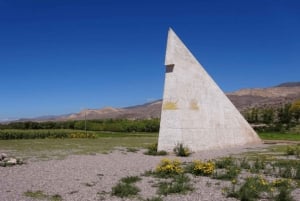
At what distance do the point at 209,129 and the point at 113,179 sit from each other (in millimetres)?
10300

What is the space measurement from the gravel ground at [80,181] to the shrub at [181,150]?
292 cm

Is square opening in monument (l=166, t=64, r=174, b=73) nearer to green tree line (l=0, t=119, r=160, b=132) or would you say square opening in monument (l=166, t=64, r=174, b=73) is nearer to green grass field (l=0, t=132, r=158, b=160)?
green grass field (l=0, t=132, r=158, b=160)

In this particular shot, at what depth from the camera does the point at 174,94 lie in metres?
19.6

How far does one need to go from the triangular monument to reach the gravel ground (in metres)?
4.19

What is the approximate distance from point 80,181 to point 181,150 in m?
8.20

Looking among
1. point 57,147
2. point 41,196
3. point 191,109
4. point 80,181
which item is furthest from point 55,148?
point 41,196

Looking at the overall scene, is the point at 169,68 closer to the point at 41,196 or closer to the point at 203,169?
the point at 203,169

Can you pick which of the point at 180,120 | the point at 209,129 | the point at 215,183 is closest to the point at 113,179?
the point at 215,183

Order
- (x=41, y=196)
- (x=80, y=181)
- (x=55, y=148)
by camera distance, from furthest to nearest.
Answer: (x=55, y=148), (x=80, y=181), (x=41, y=196)

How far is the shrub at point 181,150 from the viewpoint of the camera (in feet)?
58.4

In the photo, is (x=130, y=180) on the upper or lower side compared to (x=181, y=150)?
lower

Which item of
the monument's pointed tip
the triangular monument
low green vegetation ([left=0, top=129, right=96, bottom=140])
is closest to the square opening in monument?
the triangular monument

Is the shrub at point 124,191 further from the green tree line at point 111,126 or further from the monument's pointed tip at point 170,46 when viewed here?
the green tree line at point 111,126

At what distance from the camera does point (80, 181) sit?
10695 millimetres
